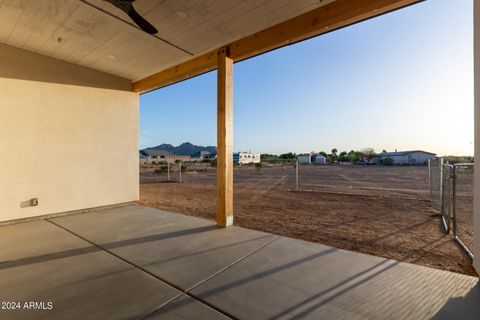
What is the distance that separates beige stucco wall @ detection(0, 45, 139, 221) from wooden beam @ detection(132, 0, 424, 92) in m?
2.16

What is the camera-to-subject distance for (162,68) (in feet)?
15.0

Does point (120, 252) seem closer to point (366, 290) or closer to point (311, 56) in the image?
point (366, 290)

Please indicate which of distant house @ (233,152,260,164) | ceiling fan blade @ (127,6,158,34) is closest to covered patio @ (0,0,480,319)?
ceiling fan blade @ (127,6,158,34)

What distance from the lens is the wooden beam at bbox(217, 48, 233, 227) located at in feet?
11.9

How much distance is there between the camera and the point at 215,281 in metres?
1.97

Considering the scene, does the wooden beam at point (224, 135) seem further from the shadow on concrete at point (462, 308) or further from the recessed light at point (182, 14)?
the shadow on concrete at point (462, 308)

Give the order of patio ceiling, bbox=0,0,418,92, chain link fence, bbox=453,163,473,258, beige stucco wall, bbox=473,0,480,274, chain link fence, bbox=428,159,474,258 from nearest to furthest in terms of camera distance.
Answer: beige stucco wall, bbox=473,0,480,274 < patio ceiling, bbox=0,0,418,92 < chain link fence, bbox=453,163,473,258 < chain link fence, bbox=428,159,474,258

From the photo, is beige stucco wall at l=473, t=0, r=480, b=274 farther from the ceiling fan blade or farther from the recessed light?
the ceiling fan blade

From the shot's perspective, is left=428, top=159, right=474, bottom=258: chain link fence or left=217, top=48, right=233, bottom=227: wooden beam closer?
left=428, top=159, right=474, bottom=258: chain link fence

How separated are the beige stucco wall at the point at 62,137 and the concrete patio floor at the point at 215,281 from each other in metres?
1.21

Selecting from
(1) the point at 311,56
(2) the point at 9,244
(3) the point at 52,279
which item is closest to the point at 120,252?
(3) the point at 52,279

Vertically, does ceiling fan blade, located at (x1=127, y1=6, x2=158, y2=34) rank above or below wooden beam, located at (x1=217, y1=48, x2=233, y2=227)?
above

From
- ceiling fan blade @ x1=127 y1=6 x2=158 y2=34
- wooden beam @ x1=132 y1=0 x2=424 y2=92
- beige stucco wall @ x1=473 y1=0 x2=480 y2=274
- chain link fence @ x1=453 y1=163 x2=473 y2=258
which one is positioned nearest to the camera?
beige stucco wall @ x1=473 y1=0 x2=480 y2=274

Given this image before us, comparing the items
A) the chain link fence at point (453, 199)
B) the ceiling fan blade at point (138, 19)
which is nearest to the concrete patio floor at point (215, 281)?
the chain link fence at point (453, 199)
